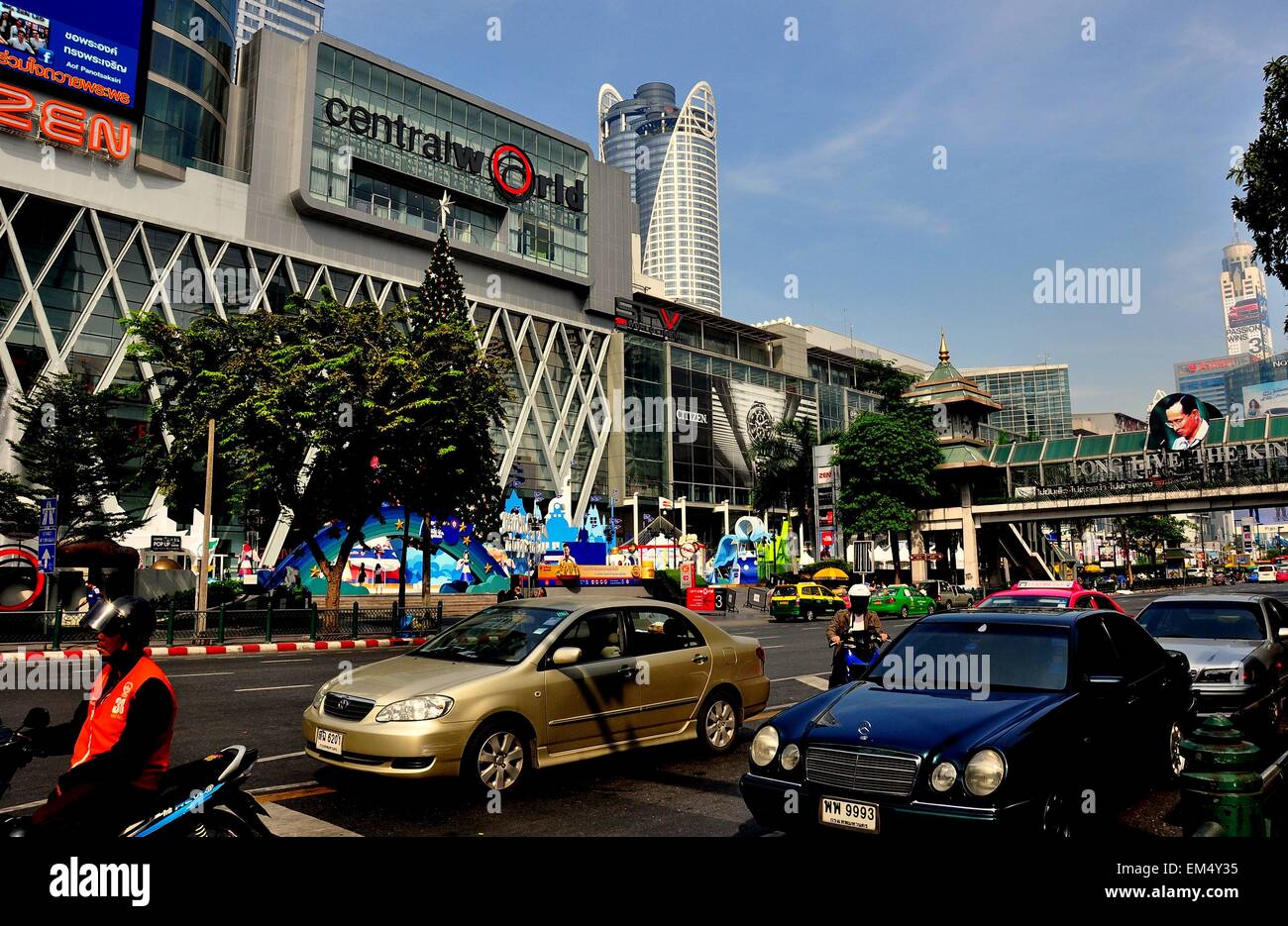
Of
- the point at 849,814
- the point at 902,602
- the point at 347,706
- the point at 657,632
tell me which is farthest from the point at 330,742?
the point at 902,602

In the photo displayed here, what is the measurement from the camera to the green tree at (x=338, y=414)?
24031 mm

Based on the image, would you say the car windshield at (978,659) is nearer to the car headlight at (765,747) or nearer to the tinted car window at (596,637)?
the car headlight at (765,747)

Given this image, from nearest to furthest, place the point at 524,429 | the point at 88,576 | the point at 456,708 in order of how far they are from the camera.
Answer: the point at 456,708 → the point at 88,576 → the point at 524,429

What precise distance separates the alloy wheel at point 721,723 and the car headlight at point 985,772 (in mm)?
3853

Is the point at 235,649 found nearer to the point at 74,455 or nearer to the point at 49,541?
the point at 49,541

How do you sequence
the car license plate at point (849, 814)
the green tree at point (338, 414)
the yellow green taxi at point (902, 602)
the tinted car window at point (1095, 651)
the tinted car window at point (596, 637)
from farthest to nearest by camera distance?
the yellow green taxi at point (902, 602)
the green tree at point (338, 414)
the tinted car window at point (596, 637)
the tinted car window at point (1095, 651)
the car license plate at point (849, 814)

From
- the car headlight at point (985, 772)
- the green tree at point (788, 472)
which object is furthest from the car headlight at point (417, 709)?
the green tree at point (788, 472)

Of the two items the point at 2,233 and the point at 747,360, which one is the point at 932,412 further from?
the point at 2,233

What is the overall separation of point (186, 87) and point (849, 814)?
53.3m

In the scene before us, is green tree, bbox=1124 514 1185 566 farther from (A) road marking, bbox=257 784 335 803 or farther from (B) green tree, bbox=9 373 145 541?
(A) road marking, bbox=257 784 335 803

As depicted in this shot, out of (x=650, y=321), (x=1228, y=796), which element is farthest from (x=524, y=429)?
(x=1228, y=796)
